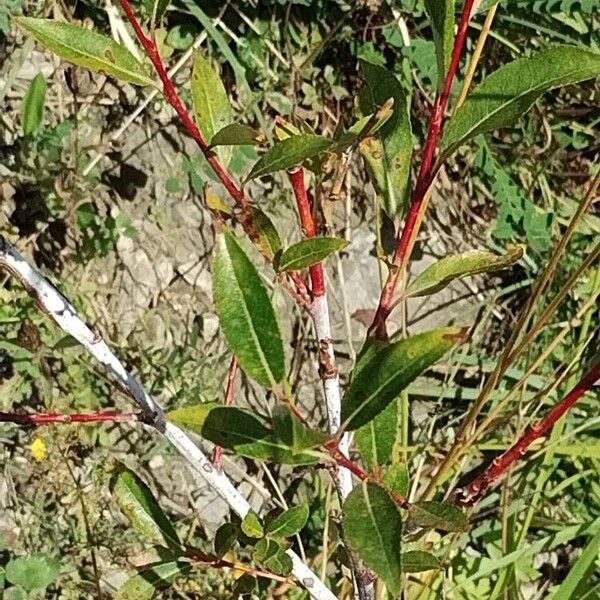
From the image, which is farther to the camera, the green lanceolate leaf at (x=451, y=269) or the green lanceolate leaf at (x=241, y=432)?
the green lanceolate leaf at (x=451, y=269)

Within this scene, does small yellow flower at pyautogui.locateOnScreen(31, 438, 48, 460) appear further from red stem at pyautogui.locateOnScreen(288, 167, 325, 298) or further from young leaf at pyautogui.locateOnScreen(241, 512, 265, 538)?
red stem at pyautogui.locateOnScreen(288, 167, 325, 298)

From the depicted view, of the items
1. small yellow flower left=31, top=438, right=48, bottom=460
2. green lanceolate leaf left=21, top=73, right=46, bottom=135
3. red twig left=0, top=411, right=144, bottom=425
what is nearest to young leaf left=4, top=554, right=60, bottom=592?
small yellow flower left=31, top=438, right=48, bottom=460

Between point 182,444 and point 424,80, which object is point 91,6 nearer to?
point 424,80

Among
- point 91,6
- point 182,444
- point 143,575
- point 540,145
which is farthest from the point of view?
point 540,145

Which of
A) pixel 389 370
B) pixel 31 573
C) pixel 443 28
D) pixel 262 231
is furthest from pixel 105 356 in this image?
pixel 31 573

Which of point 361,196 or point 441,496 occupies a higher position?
point 361,196

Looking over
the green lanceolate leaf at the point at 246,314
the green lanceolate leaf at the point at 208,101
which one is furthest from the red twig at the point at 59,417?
the green lanceolate leaf at the point at 208,101

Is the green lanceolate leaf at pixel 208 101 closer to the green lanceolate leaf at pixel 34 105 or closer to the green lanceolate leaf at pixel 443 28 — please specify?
the green lanceolate leaf at pixel 443 28

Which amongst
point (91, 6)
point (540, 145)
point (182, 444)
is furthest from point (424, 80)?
point (182, 444)
